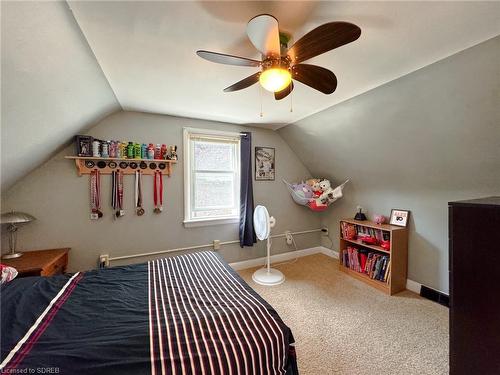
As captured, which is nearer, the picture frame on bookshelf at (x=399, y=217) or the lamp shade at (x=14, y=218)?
the lamp shade at (x=14, y=218)

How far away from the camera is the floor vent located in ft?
7.65

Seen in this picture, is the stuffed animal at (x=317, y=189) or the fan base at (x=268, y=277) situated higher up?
the stuffed animal at (x=317, y=189)

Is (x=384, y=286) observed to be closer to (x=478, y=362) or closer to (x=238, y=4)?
(x=478, y=362)

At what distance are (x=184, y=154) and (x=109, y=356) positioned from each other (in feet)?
7.71

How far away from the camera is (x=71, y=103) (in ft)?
5.70

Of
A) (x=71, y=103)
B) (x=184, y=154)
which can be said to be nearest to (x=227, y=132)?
Answer: (x=184, y=154)

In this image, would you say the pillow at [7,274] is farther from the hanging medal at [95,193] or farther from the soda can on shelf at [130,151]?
the soda can on shelf at [130,151]

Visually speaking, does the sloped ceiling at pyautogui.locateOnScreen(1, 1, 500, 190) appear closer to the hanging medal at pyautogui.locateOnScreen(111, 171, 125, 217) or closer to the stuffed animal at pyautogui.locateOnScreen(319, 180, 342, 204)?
the hanging medal at pyautogui.locateOnScreen(111, 171, 125, 217)

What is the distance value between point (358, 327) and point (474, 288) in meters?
1.17

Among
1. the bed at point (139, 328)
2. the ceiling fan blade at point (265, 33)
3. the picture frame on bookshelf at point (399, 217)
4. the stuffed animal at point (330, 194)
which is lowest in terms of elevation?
the bed at point (139, 328)

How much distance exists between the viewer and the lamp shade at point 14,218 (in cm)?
191

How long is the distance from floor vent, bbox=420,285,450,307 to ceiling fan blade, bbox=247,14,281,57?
9.96 ft

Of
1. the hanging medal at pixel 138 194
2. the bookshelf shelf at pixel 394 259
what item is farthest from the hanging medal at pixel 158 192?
the bookshelf shelf at pixel 394 259

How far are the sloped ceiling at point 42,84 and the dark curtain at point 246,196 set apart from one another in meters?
1.74
